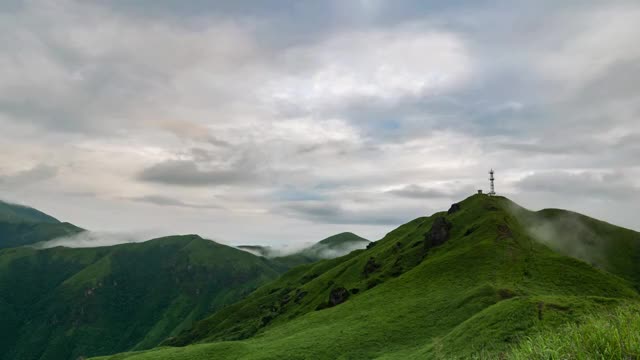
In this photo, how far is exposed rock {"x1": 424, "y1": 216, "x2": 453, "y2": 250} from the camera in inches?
5963

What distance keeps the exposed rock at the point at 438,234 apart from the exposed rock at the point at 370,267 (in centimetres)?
2412

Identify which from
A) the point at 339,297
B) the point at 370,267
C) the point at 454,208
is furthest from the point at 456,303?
the point at 454,208

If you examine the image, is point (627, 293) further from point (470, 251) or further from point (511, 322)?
point (511, 322)

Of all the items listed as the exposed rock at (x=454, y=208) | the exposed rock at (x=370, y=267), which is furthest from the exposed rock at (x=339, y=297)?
the exposed rock at (x=454, y=208)

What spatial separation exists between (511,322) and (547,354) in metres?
53.2

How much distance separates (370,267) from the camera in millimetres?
174000

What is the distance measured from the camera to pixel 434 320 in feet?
285

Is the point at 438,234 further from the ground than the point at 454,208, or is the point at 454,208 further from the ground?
the point at 454,208

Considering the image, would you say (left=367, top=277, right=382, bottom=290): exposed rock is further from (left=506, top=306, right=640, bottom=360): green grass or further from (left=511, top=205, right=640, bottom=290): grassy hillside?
(left=506, top=306, right=640, bottom=360): green grass

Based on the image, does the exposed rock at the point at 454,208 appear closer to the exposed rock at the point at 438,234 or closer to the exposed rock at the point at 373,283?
the exposed rock at the point at 438,234

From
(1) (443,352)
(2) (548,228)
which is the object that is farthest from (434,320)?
(2) (548,228)

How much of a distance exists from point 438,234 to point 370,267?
3333 centimetres

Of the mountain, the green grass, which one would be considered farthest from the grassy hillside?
the green grass

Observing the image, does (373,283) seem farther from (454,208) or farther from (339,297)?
(454,208)
